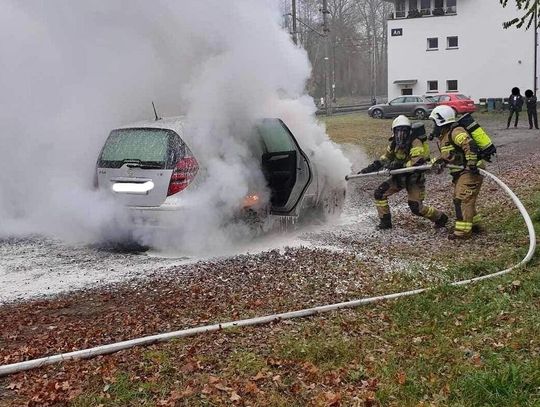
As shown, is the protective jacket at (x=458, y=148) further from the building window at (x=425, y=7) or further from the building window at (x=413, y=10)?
the building window at (x=425, y=7)

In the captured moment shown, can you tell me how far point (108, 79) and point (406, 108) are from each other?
25180 mm

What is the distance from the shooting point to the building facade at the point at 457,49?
3938cm

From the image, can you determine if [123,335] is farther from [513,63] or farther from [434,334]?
[513,63]

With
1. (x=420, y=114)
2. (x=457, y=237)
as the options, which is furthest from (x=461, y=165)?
(x=420, y=114)

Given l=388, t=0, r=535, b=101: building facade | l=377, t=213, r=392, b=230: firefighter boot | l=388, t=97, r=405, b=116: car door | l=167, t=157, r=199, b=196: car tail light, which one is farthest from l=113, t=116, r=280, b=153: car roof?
l=388, t=0, r=535, b=101: building facade

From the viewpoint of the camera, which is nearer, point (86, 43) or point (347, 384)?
point (347, 384)

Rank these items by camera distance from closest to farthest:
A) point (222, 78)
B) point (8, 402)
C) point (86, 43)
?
point (8, 402)
point (222, 78)
point (86, 43)

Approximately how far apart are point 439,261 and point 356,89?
73.3m

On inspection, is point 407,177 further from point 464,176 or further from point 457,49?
point 457,49

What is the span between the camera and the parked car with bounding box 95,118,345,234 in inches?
269

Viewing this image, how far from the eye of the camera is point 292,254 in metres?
6.79

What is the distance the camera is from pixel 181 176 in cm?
684

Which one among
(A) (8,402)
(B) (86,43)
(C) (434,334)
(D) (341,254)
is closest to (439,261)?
(D) (341,254)

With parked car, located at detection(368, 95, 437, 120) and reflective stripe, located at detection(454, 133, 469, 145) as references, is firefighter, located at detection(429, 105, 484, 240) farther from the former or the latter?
parked car, located at detection(368, 95, 437, 120)
